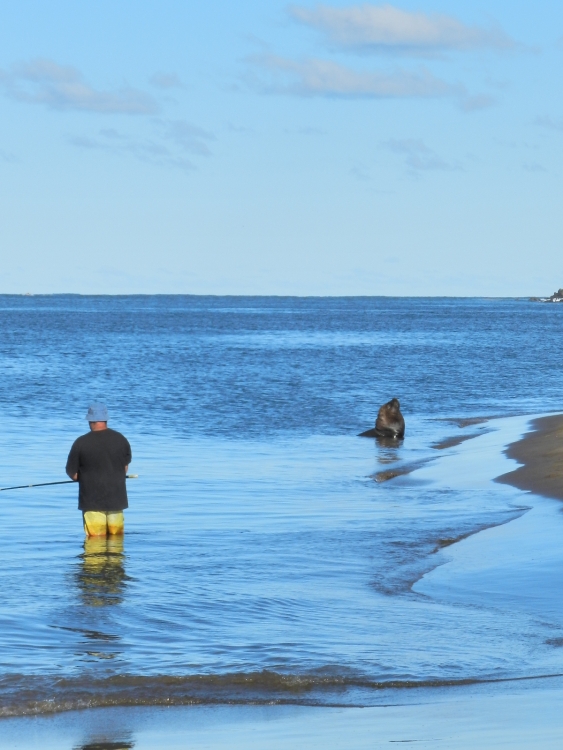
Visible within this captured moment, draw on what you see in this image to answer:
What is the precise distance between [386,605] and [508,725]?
360 cm

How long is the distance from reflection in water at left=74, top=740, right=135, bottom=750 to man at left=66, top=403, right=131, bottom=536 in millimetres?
5603

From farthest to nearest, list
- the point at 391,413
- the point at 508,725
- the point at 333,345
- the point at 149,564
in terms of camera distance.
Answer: the point at 333,345, the point at 391,413, the point at 149,564, the point at 508,725

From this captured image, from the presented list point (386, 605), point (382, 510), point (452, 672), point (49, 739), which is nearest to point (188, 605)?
point (386, 605)

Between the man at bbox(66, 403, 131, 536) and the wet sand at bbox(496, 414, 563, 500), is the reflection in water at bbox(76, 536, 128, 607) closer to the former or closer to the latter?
the man at bbox(66, 403, 131, 536)

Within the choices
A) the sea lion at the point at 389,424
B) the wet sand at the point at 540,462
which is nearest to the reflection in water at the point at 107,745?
the wet sand at the point at 540,462

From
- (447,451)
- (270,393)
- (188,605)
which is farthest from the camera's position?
(270,393)

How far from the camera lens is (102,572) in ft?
38.3

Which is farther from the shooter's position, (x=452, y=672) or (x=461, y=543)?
(x=461, y=543)

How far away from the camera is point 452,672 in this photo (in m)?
8.33

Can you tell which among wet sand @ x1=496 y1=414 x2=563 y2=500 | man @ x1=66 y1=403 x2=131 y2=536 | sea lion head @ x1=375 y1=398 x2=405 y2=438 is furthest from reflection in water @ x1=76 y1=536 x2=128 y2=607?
sea lion head @ x1=375 y1=398 x2=405 y2=438

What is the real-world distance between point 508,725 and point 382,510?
30.9 feet

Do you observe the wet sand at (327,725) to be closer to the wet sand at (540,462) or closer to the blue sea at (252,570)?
the blue sea at (252,570)

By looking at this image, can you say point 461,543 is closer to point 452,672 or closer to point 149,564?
point 149,564

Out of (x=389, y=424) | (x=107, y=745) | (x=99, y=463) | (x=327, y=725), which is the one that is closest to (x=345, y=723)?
(x=327, y=725)
